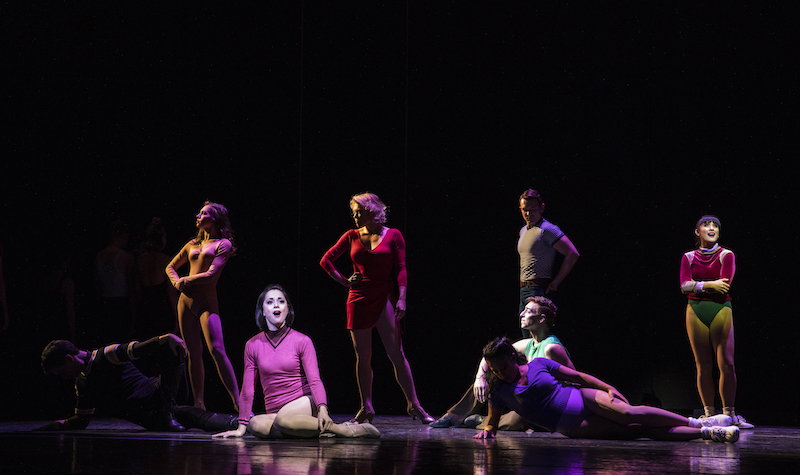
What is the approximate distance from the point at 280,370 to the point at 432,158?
2.80m

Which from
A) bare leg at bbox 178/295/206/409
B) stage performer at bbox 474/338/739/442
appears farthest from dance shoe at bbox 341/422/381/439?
bare leg at bbox 178/295/206/409

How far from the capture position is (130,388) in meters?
5.00

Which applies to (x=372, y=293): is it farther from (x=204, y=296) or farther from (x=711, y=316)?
(x=711, y=316)

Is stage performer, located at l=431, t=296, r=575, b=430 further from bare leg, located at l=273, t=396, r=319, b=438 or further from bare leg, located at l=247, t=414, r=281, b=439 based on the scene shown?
bare leg, located at l=247, t=414, r=281, b=439

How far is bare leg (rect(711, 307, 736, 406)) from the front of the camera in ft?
16.5

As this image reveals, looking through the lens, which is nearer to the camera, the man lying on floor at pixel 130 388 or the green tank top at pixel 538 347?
the green tank top at pixel 538 347

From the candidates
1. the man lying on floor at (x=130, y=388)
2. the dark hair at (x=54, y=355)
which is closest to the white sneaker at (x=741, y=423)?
the man lying on floor at (x=130, y=388)

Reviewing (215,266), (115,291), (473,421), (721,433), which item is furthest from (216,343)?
(721,433)

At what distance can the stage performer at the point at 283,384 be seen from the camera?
14.3 feet

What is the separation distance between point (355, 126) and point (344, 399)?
2.36m

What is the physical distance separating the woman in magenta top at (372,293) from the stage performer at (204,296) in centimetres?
83

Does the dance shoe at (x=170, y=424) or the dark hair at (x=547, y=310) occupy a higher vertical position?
the dark hair at (x=547, y=310)

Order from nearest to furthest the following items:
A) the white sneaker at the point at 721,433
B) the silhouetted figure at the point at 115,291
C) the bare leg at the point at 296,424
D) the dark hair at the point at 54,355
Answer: the white sneaker at the point at 721,433, the bare leg at the point at 296,424, the dark hair at the point at 54,355, the silhouetted figure at the point at 115,291

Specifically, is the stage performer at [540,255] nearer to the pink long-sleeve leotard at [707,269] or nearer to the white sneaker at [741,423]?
the pink long-sleeve leotard at [707,269]
